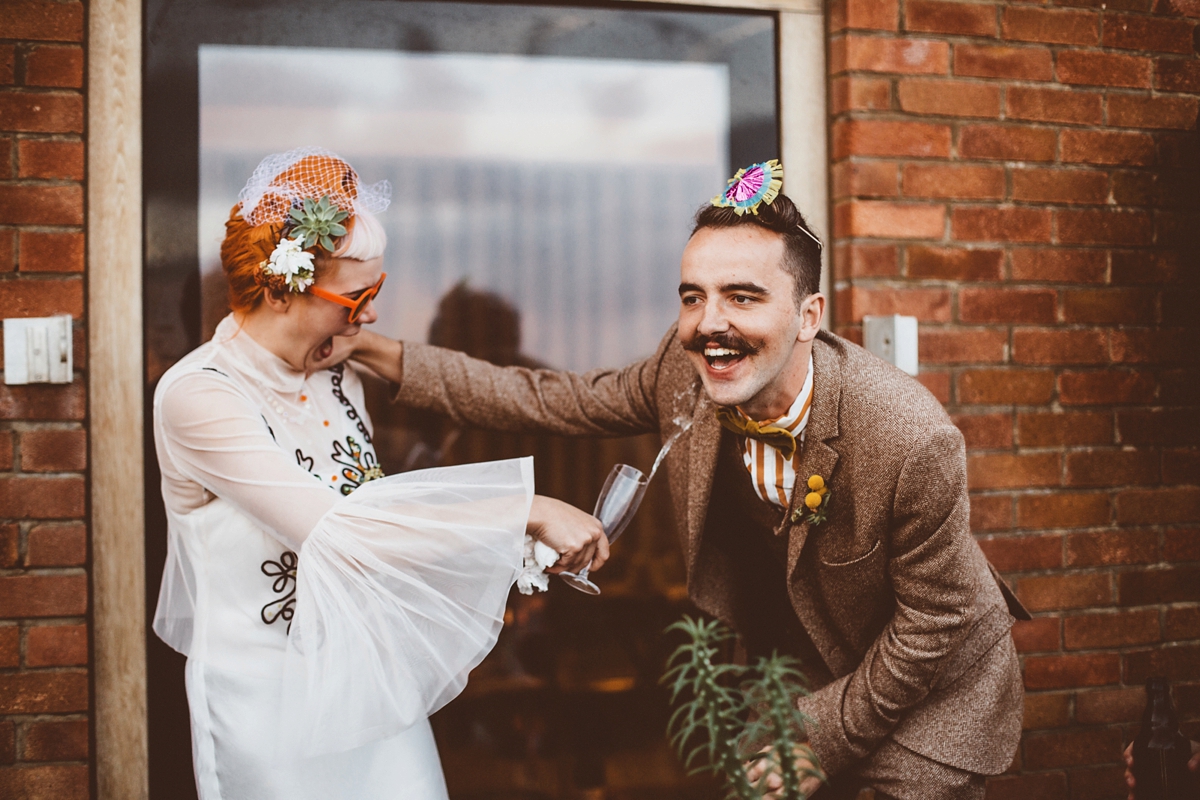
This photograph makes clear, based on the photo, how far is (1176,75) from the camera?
2641 mm

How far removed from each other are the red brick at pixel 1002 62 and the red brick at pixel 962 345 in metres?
0.74

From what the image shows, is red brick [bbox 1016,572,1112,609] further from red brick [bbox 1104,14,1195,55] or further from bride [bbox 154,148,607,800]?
red brick [bbox 1104,14,1195,55]

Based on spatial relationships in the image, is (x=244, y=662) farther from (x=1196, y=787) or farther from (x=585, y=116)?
(x=1196, y=787)

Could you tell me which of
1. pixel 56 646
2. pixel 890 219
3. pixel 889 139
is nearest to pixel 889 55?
pixel 889 139

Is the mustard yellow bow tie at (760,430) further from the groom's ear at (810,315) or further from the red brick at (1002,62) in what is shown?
the red brick at (1002,62)

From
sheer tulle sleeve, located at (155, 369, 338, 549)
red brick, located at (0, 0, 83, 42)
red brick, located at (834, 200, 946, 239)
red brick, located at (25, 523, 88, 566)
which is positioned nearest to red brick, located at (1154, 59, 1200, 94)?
red brick, located at (834, 200, 946, 239)

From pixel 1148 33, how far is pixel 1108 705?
200cm

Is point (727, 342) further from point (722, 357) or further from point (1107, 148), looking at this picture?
point (1107, 148)

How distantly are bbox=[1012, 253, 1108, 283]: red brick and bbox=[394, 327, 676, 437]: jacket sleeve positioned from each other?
112 centimetres

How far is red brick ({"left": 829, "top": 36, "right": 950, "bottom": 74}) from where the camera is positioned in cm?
244

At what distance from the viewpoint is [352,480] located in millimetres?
1933

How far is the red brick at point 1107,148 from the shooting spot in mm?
2572

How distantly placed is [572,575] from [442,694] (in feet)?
1.13

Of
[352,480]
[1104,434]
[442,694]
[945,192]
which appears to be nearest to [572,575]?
[442,694]
